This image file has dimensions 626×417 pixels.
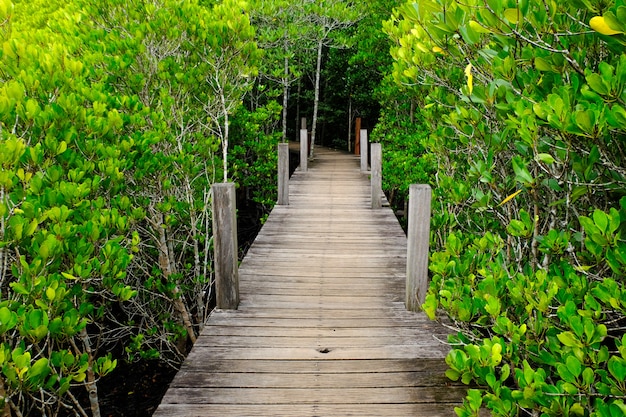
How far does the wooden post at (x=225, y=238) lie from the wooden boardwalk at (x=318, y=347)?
9.8 inches

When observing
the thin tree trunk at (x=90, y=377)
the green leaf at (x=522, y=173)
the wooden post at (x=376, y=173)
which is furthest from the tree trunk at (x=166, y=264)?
the green leaf at (x=522, y=173)

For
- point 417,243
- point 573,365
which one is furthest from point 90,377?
point 573,365

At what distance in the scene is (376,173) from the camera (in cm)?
787

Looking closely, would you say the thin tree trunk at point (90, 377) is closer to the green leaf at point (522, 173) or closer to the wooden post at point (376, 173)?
the green leaf at point (522, 173)

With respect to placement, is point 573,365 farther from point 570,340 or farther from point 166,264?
point 166,264

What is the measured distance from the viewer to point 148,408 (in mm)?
5984

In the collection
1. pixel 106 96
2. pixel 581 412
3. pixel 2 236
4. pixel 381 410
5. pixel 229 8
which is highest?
pixel 229 8

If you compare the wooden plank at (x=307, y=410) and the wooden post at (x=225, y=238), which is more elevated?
the wooden post at (x=225, y=238)

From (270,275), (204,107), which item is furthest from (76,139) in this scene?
(204,107)

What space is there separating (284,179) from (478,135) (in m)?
5.32

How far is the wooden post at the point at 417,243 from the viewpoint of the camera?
3.59m

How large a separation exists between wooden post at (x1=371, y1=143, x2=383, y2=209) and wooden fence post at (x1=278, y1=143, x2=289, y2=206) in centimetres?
152

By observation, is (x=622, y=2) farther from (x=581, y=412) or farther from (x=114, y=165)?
(x=114, y=165)

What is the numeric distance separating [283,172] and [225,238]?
4.25 meters
